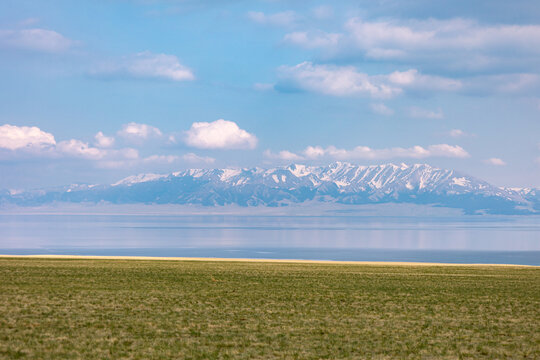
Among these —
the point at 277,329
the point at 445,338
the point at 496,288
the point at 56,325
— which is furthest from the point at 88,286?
the point at 496,288

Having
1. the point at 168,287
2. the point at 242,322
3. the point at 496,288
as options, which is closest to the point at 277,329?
the point at 242,322

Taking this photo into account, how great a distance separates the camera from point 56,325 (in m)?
15.9

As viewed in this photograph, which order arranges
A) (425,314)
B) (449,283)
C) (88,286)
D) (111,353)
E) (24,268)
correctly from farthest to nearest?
(24,268), (449,283), (88,286), (425,314), (111,353)

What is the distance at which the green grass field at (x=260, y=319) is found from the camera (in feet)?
44.7

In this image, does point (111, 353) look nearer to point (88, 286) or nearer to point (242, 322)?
point (242, 322)

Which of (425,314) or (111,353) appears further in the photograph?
(425,314)

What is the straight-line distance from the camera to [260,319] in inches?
698

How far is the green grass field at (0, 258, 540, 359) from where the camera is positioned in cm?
1362

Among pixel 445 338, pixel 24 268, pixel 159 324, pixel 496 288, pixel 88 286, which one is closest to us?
pixel 445 338

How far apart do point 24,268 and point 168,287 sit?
550 inches

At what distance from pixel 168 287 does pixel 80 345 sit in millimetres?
13236

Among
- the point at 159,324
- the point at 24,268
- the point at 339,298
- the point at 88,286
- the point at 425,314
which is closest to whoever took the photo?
the point at 159,324

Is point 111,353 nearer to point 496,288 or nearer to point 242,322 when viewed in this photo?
point 242,322

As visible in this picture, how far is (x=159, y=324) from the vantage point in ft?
53.9
